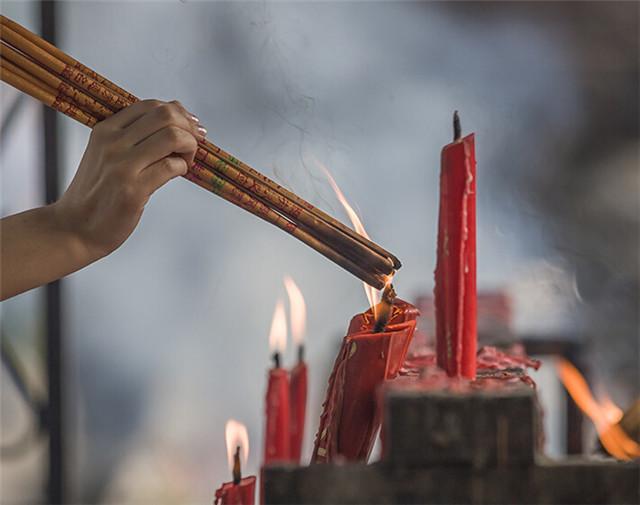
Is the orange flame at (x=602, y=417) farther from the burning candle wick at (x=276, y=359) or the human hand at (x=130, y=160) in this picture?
the human hand at (x=130, y=160)

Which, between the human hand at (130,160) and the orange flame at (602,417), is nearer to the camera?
the human hand at (130,160)

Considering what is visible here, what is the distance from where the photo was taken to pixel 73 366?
2965 mm

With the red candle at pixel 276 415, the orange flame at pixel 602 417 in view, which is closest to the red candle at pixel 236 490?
the red candle at pixel 276 415

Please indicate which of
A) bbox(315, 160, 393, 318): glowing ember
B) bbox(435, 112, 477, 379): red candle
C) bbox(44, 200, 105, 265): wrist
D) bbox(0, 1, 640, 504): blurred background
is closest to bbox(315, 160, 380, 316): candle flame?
bbox(315, 160, 393, 318): glowing ember

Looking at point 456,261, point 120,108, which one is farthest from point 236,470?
point 120,108

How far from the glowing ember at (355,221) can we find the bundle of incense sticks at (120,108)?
16mm

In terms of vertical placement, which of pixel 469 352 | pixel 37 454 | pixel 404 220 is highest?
pixel 404 220

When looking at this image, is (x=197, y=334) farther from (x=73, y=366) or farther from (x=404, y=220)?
(x=404, y=220)

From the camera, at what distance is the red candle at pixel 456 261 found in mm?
708

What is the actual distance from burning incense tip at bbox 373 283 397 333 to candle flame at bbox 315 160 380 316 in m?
Answer: 0.08

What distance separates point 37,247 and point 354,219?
36 centimetres

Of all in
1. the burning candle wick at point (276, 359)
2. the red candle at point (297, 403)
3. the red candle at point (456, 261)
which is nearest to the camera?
the red candle at point (456, 261)

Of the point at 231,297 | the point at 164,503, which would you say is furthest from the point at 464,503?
the point at 164,503

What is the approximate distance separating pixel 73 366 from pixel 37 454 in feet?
1.09
